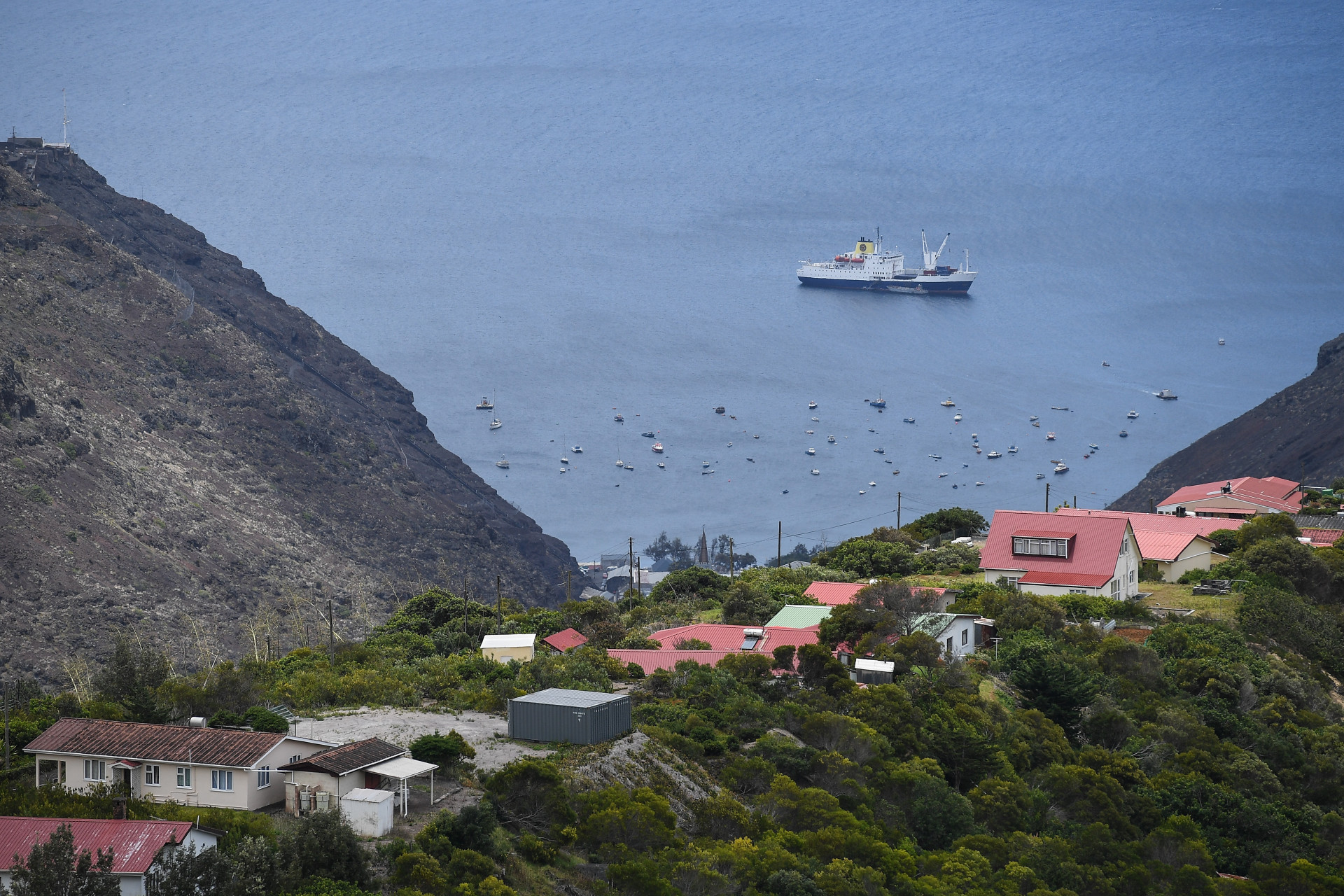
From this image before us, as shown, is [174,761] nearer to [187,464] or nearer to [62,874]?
[62,874]

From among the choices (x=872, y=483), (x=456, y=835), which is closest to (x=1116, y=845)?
(x=456, y=835)

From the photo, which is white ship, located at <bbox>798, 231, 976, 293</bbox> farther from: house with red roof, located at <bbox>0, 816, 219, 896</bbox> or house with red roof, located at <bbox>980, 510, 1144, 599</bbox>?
house with red roof, located at <bbox>0, 816, 219, 896</bbox>

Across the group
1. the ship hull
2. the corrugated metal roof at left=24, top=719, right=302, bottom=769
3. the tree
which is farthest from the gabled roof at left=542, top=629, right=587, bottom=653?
the ship hull

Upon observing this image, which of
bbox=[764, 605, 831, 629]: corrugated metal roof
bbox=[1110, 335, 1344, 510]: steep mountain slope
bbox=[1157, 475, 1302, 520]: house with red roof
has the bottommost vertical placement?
bbox=[764, 605, 831, 629]: corrugated metal roof

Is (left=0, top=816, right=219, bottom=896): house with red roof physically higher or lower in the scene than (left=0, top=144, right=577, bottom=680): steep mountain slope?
lower

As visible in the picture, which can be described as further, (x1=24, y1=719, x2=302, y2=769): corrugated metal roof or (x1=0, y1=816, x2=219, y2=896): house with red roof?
(x1=24, y1=719, x2=302, y2=769): corrugated metal roof

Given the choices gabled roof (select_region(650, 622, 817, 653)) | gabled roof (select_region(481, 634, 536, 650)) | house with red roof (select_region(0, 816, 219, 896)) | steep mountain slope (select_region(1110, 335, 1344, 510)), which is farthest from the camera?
steep mountain slope (select_region(1110, 335, 1344, 510))

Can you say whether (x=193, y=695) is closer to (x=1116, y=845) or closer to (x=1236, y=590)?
(x=1116, y=845)

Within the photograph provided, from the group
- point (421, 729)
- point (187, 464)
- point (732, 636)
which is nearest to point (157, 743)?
point (421, 729)
